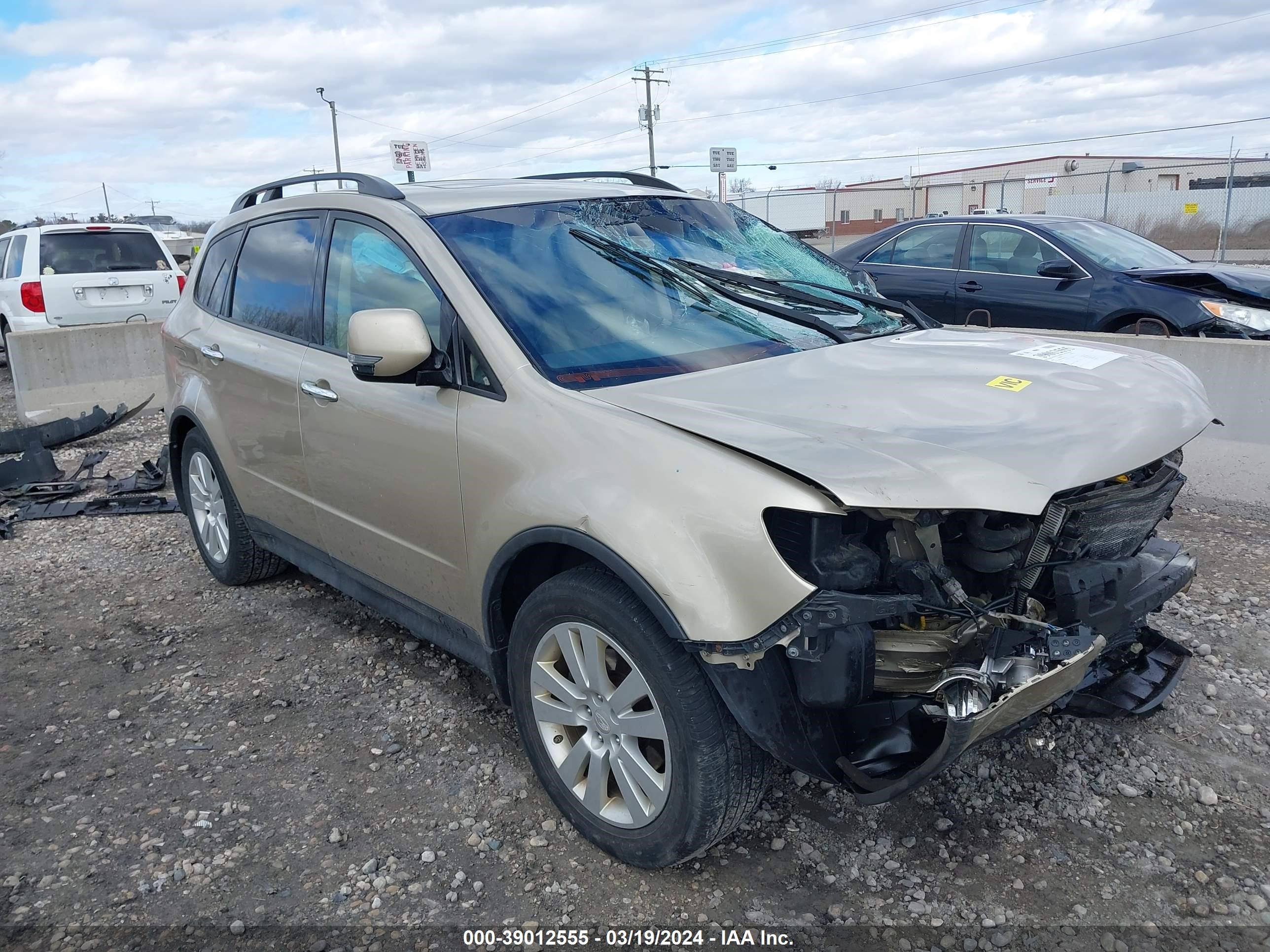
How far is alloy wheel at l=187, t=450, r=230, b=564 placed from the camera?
4.89m

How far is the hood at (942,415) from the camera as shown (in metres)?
2.24

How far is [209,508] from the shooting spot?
502 cm

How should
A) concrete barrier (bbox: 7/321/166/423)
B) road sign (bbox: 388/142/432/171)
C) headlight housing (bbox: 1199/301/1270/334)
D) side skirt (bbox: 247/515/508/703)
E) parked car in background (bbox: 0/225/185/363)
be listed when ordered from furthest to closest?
road sign (bbox: 388/142/432/171), parked car in background (bbox: 0/225/185/363), concrete barrier (bbox: 7/321/166/423), headlight housing (bbox: 1199/301/1270/334), side skirt (bbox: 247/515/508/703)

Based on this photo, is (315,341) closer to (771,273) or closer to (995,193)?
(771,273)

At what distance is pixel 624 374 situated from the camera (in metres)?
2.87

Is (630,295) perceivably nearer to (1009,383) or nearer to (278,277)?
(1009,383)

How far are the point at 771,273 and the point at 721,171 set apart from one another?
23.7 m

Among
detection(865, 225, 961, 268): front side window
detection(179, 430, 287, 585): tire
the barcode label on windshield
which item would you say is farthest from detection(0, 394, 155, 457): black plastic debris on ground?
the barcode label on windshield

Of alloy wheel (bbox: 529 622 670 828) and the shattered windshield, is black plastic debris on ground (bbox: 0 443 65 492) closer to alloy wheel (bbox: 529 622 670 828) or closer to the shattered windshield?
the shattered windshield

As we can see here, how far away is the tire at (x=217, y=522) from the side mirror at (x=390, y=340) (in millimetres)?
2078

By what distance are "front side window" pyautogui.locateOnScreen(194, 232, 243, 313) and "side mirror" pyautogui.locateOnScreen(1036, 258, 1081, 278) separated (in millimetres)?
6071

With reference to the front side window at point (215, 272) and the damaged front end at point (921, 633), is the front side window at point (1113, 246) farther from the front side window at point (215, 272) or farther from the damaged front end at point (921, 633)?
the front side window at point (215, 272)

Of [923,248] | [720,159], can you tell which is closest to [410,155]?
[720,159]

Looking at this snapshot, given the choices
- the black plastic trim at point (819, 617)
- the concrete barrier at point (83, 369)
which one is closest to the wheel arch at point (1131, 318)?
the black plastic trim at point (819, 617)
